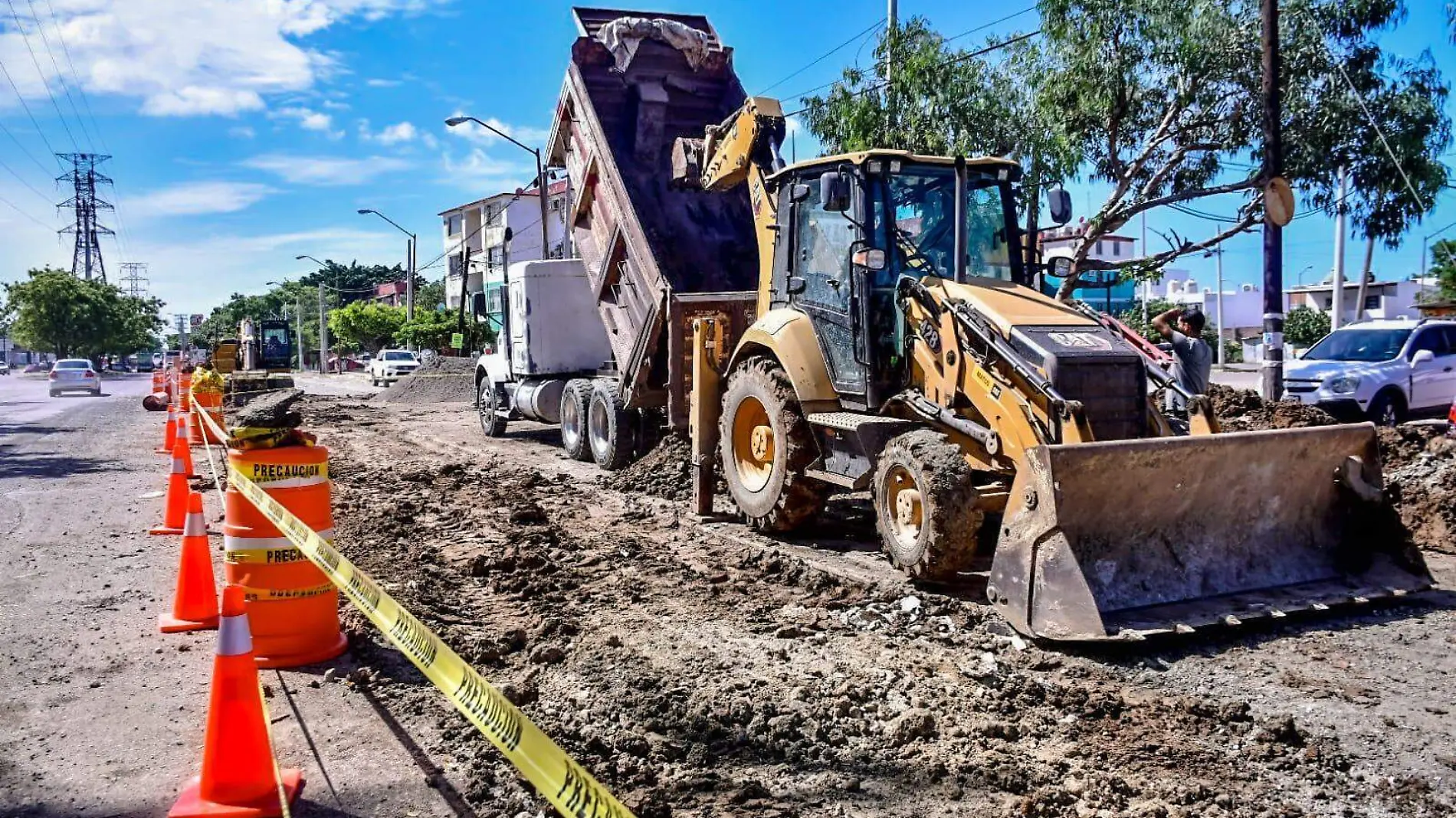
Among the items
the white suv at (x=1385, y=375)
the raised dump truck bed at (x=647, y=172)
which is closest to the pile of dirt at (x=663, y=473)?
the raised dump truck bed at (x=647, y=172)

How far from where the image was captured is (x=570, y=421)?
48.3 ft

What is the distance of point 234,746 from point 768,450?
5561 mm

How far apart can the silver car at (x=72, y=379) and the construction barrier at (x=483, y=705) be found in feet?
131

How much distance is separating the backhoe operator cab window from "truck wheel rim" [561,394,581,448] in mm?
7379

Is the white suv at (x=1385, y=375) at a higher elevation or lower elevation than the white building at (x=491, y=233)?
lower

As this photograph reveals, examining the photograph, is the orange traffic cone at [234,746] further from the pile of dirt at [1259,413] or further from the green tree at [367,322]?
the green tree at [367,322]

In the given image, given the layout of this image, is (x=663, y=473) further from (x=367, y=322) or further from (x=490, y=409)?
(x=367, y=322)

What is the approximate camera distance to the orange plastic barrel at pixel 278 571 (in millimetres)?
5340

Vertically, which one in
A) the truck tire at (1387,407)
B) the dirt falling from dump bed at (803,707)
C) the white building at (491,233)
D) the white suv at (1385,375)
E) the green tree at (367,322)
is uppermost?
→ the white building at (491,233)

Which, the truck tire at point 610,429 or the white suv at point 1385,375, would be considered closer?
the truck tire at point 610,429

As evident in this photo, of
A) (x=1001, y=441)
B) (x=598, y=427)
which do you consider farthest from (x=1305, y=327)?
(x=1001, y=441)

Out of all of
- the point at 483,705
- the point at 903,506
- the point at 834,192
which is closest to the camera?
the point at 483,705

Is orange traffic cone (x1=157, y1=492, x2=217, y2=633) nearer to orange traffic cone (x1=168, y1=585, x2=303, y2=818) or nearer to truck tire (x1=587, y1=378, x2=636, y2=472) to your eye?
orange traffic cone (x1=168, y1=585, x2=303, y2=818)

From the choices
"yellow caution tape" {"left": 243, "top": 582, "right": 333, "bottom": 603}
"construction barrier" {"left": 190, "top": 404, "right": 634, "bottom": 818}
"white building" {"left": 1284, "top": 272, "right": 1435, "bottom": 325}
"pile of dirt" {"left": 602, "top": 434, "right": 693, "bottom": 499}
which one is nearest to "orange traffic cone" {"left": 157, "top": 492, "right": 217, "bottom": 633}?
"yellow caution tape" {"left": 243, "top": 582, "right": 333, "bottom": 603}
